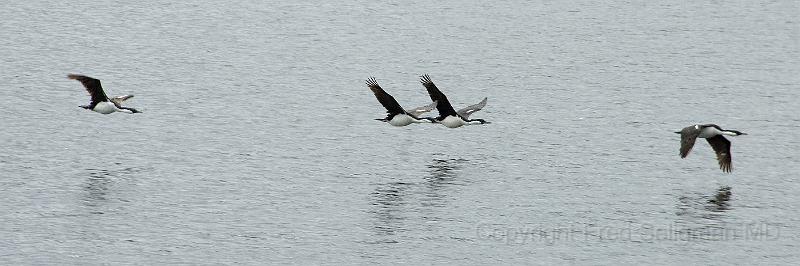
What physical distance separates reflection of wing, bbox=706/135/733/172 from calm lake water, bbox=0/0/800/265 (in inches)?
18.6

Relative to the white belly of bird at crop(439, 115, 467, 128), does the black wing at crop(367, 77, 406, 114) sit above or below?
above

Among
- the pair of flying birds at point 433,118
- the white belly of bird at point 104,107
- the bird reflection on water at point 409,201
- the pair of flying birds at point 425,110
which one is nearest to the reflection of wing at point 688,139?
the pair of flying birds at point 433,118

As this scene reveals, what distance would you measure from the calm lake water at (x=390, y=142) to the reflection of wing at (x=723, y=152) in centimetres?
47

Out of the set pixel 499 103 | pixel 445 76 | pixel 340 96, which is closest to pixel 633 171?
pixel 499 103

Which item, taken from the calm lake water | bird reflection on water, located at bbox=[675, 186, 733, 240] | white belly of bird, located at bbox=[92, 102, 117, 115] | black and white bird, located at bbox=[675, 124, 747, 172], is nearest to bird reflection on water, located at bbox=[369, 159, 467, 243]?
the calm lake water

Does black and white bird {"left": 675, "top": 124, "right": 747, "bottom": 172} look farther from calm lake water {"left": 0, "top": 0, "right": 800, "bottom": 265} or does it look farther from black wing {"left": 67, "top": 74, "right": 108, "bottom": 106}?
black wing {"left": 67, "top": 74, "right": 108, "bottom": 106}

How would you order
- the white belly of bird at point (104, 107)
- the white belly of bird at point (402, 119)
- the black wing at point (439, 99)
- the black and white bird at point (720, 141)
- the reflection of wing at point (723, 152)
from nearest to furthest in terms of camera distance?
1. the black and white bird at point (720, 141)
2. the reflection of wing at point (723, 152)
3. the black wing at point (439, 99)
4. the white belly of bird at point (402, 119)
5. the white belly of bird at point (104, 107)

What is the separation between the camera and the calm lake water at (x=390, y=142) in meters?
31.1

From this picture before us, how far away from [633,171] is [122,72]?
22.8m

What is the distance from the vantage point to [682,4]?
76.2 metres

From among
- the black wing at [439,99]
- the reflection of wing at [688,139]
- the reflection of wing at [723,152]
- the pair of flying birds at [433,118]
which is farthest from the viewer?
the black wing at [439,99]

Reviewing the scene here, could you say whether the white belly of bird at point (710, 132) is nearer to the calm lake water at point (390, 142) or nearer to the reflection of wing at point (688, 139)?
the reflection of wing at point (688, 139)

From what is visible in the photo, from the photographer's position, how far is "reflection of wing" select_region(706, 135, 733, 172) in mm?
37469

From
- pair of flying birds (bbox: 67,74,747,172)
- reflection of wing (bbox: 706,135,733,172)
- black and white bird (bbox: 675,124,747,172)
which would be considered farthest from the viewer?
reflection of wing (bbox: 706,135,733,172)
